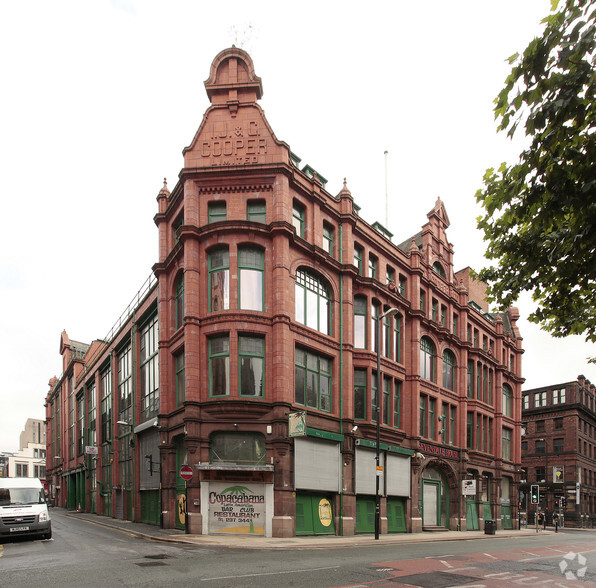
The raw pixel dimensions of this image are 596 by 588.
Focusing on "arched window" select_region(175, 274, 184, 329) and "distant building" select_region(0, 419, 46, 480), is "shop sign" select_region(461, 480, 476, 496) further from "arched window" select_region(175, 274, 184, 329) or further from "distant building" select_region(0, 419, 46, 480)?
"distant building" select_region(0, 419, 46, 480)

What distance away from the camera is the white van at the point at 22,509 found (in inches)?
776

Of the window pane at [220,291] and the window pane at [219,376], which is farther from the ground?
the window pane at [220,291]

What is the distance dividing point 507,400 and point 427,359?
19041mm

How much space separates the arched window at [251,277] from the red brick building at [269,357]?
0.07 meters

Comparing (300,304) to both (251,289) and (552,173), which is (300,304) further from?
(552,173)

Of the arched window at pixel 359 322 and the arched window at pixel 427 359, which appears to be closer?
the arched window at pixel 359 322

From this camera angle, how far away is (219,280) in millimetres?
26703

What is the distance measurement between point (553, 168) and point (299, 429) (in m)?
17.8

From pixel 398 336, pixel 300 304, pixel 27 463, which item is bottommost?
pixel 27 463

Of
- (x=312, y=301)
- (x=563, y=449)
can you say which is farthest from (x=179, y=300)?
(x=563, y=449)

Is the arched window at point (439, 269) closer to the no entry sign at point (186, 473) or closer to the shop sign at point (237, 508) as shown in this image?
the shop sign at point (237, 508)

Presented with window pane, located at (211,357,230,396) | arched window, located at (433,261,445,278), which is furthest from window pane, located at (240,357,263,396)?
arched window, located at (433,261,445,278)

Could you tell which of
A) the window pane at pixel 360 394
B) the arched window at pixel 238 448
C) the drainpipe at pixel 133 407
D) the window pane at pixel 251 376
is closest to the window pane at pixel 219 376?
the window pane at pixel 251 376

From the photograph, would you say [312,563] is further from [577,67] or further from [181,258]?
[181,258]
